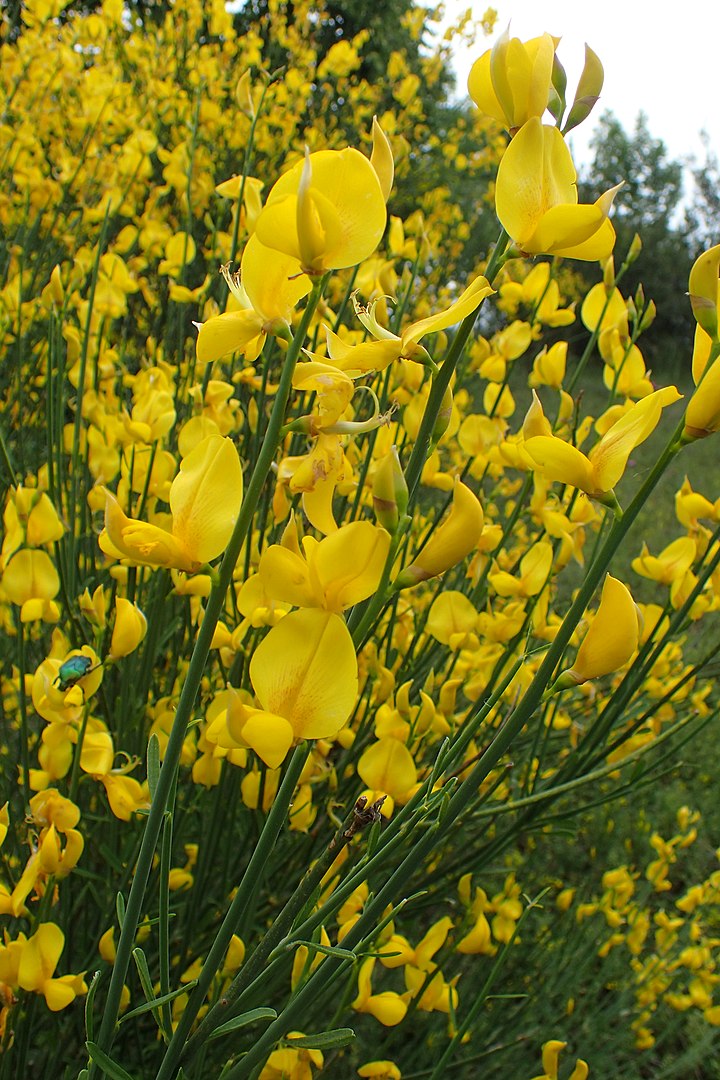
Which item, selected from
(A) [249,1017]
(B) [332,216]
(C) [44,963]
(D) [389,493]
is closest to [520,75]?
(B) [332,216]

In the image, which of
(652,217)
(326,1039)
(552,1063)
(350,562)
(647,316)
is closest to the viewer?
(350,562)

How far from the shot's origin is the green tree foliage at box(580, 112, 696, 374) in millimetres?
13211

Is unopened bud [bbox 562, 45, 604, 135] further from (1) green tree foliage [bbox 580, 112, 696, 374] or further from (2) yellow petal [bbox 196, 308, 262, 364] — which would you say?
(1) green tree foliage [bbox 580, 112, 696, 374]


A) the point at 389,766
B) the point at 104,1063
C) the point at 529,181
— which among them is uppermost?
the point at 529,181

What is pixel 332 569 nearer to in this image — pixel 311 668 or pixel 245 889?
pixel 311 668

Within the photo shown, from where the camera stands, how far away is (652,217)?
47.4ft

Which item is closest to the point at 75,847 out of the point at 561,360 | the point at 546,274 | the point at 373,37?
the point at 561,360

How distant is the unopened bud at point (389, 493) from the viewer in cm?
45

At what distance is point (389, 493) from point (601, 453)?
0.49 ft

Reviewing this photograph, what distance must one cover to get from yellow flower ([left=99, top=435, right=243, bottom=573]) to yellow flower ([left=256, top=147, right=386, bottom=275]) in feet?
0.38

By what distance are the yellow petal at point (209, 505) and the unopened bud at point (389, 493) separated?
0.08 metres

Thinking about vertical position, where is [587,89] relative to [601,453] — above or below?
above

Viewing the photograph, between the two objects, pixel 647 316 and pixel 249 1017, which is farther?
pixel 647 316

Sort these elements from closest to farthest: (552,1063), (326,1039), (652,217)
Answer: (326,1039)
(552,1063)
(652,217)
